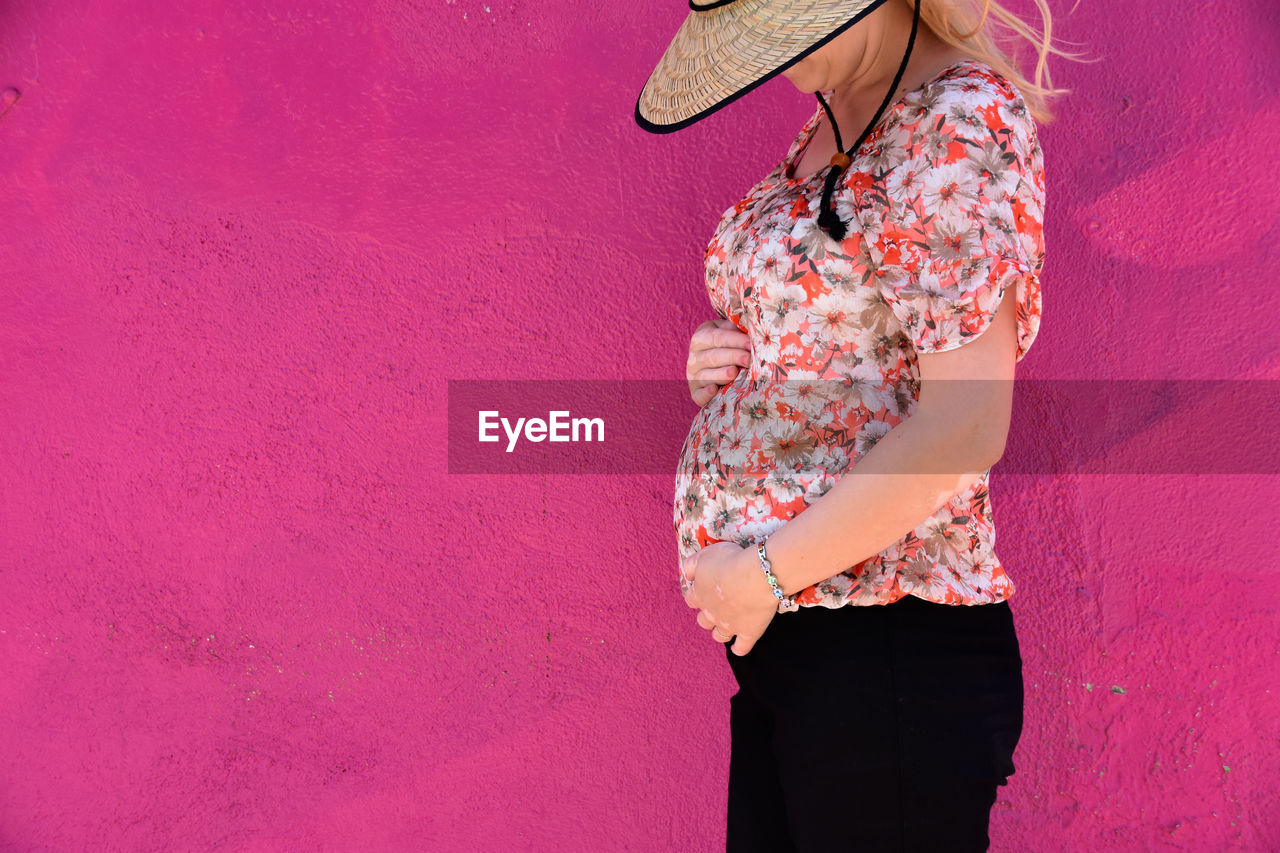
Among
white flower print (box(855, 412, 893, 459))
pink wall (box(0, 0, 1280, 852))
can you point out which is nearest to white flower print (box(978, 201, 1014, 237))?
white flower print (box(855, 412, 893, 459))

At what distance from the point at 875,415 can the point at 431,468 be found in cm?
101

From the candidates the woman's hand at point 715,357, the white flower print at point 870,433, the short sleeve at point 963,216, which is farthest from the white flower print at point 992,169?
the woman's hand at point 715,357

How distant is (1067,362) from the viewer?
1.55 meters

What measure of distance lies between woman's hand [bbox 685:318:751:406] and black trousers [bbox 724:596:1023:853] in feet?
1.10

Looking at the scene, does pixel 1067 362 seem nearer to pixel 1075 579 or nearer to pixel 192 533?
pixel 1075 579

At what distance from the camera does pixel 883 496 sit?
881 mm

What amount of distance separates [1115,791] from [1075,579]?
15.6 inches

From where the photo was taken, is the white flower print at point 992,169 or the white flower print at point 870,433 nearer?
the white flower print at point 992,169

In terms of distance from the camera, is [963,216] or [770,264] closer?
[963,216]

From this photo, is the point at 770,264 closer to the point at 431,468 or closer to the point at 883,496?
the point at 883,496

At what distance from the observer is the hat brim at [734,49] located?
86 cm

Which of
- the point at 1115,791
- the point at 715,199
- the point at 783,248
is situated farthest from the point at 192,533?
the point at 1115,791

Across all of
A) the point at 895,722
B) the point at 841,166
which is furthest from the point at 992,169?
the point at 895,722

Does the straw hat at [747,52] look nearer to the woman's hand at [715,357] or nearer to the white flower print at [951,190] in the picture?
the white flower print at [951,190]
